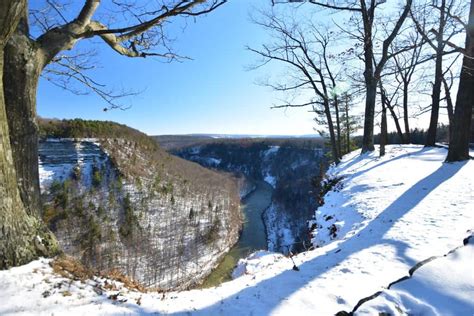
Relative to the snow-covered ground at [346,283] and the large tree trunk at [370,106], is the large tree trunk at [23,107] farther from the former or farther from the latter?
the large tree trunk at [370,106]

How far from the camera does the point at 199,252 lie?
129 feet

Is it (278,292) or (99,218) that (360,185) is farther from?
(99,218)

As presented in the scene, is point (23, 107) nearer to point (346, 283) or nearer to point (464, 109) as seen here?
point (346, 283)

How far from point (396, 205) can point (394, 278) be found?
9.96 feet

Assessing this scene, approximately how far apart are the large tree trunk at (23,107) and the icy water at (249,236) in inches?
747

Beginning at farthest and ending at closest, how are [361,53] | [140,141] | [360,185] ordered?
[140,141]
[361,53]
[360,185]

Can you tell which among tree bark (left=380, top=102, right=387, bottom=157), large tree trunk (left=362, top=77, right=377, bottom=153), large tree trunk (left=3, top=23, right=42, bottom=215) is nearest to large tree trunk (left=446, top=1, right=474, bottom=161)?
tree bark (left=380, top=102, right=387, bottom=157)

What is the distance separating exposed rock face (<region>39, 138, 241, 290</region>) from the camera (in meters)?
33.6

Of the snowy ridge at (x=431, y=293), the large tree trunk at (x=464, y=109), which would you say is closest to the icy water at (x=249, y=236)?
the large tree trunk at (x=464, y=109)

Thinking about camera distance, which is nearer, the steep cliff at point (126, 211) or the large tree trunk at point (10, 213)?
the large tree trunk at point (10, 213)

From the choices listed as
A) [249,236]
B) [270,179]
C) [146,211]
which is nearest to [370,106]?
[146,211]

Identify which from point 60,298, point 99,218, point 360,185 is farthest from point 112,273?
point 99,218

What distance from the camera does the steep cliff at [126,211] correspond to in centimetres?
3369

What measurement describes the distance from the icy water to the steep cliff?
4.34ft
